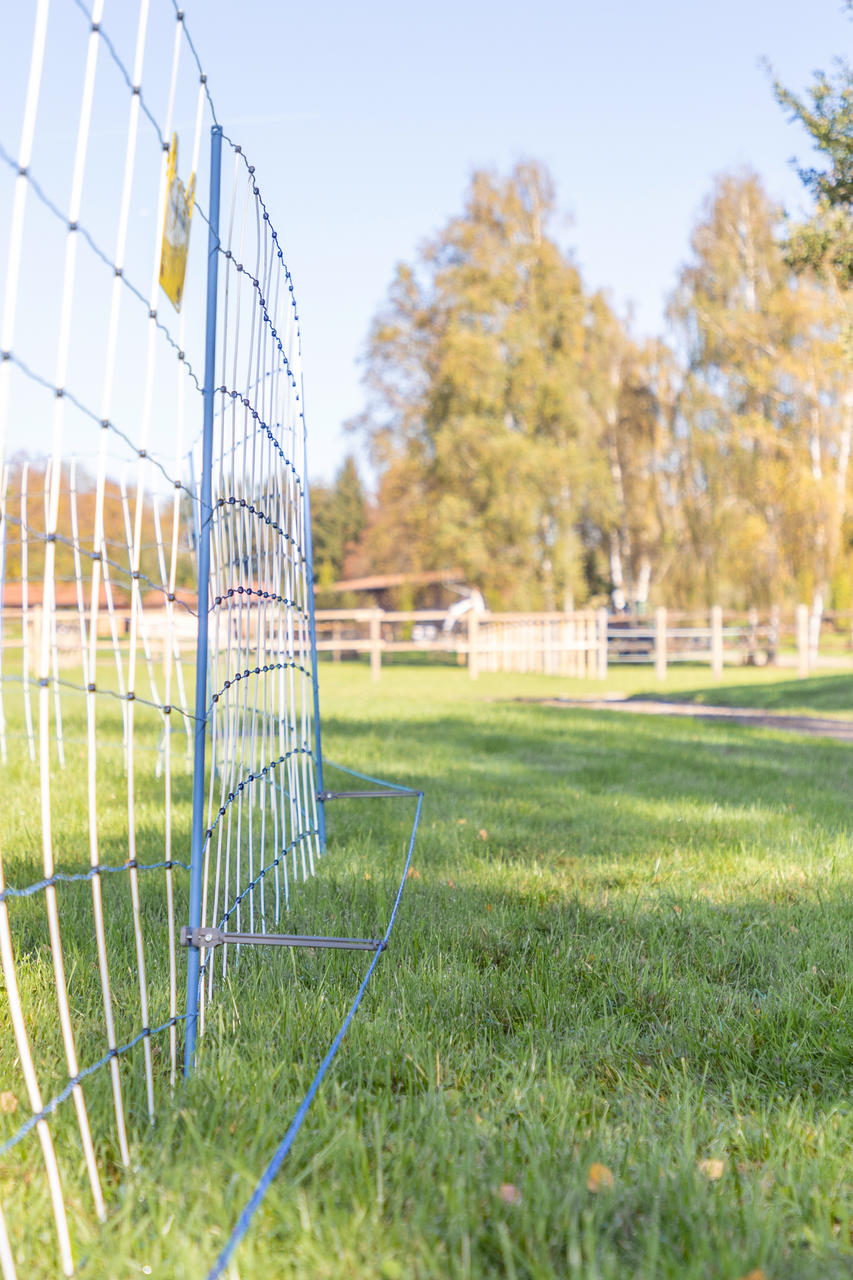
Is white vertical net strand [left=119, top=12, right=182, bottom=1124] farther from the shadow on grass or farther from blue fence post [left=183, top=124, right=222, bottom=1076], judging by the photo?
the shadow on grass

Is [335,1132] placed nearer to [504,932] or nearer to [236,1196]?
[236,1196]

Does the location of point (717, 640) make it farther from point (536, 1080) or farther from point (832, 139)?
point (536, 1080)

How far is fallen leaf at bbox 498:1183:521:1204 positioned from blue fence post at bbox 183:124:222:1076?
0.67m

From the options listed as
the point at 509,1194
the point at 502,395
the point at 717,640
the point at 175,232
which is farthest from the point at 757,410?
the point at 509,1194

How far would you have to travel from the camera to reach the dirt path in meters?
9.80

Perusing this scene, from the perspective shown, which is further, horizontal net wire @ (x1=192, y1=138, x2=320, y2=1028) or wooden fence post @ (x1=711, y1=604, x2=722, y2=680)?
wooden fence post @ (x1=711, y1=604, x2=722, y2=680)

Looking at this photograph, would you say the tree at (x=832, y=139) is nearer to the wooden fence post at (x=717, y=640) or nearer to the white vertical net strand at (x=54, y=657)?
the white vertical net strand at (x=54, y=657)

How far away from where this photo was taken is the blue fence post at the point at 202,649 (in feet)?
6.41

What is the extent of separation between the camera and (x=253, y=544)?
3.17m

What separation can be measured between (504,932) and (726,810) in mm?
2201

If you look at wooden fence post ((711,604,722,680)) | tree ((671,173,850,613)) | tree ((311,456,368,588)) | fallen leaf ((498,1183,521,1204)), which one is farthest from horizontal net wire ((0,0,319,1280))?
A: tree ((311,456,368,588))

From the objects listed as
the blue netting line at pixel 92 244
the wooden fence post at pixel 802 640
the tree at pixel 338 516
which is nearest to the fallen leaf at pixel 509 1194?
the blue netting line at pixel 92 244

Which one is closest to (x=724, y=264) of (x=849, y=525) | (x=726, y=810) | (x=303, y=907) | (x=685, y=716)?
(x=849, y=525)

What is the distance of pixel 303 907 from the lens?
3.07 m
